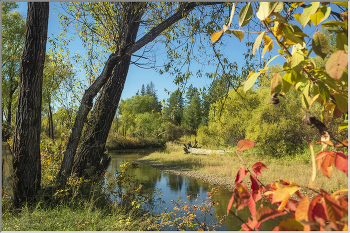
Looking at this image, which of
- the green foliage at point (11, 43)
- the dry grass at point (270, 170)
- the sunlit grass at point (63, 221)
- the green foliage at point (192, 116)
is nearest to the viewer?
the sunlit grass at point (63, 221)

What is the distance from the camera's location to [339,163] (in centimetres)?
60

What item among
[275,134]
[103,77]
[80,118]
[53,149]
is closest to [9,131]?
[53,149]

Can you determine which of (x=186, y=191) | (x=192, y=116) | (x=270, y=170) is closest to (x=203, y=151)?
(x=270, y=170)

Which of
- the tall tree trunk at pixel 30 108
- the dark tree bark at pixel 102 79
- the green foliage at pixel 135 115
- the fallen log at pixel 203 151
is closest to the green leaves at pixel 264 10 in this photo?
the dark tree bark at pixel 102 79

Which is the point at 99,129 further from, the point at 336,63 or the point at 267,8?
the point at 336,63

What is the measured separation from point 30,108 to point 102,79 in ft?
3.14

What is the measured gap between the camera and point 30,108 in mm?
2846

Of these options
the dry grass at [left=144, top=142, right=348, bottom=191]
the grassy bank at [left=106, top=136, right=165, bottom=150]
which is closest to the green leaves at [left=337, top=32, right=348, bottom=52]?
the dry grass at [left=144, top=142, right=348, bottom=191]

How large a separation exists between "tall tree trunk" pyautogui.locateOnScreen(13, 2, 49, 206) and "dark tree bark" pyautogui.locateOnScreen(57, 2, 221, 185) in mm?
386

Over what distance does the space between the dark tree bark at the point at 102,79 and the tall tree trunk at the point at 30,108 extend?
39 centimetres

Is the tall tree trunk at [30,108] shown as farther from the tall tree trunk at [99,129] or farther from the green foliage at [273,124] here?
the green foliage at [273,124]

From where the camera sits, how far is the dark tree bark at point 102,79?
10.0 feet

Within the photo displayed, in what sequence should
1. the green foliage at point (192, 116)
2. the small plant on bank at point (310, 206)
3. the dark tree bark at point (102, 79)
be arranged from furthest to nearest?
the green foliage at point (192, 116) < the dark tree bark at point (102, 79) < the small plant on bank at point (310, 206)

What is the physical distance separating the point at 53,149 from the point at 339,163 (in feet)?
14.4
